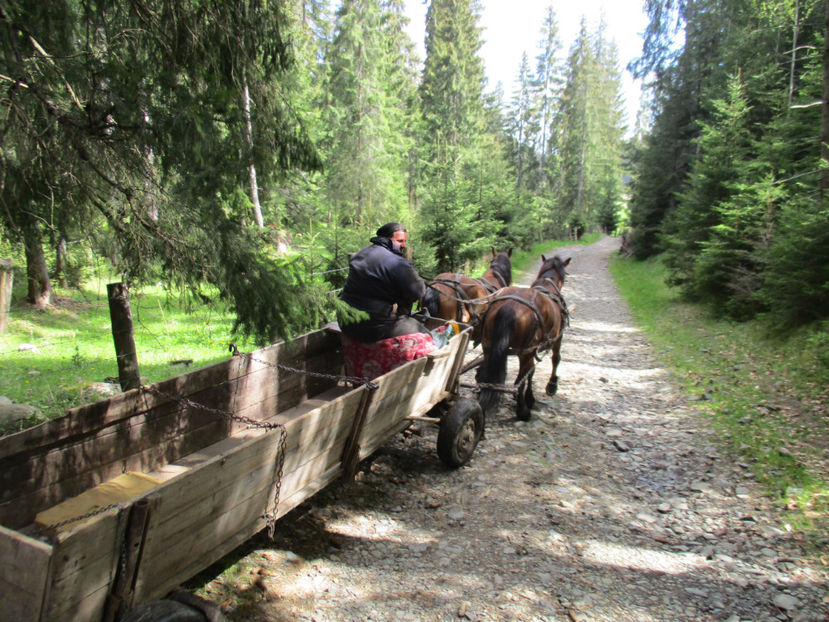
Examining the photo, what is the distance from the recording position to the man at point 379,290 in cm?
433

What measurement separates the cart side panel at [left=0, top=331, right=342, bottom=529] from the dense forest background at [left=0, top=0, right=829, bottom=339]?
0.71 m

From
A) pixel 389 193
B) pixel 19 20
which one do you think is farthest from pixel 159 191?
pixel 389 193

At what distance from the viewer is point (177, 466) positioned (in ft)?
11.5

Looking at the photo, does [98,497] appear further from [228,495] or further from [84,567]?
[84,567]

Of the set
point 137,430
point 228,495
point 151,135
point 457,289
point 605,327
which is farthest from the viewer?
point 605,327

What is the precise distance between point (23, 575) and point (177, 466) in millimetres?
1890

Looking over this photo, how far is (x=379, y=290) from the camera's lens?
4355 millimetres

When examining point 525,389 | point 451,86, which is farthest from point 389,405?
point 451,86

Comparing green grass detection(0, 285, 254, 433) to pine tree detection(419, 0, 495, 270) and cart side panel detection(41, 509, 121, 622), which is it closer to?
cart side panel detection(41, 509, 121, 622)

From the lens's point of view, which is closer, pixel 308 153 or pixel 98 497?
pixel 98 497

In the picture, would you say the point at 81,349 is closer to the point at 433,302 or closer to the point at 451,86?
the point at 433,302

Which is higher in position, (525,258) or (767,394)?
(525,258)

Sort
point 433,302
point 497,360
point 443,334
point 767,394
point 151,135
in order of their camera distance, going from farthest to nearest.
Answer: point 433,302, point 767,394, point 497,360, point 443,334, point 151,135

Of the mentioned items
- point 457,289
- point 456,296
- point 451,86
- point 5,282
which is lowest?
point 5,282
